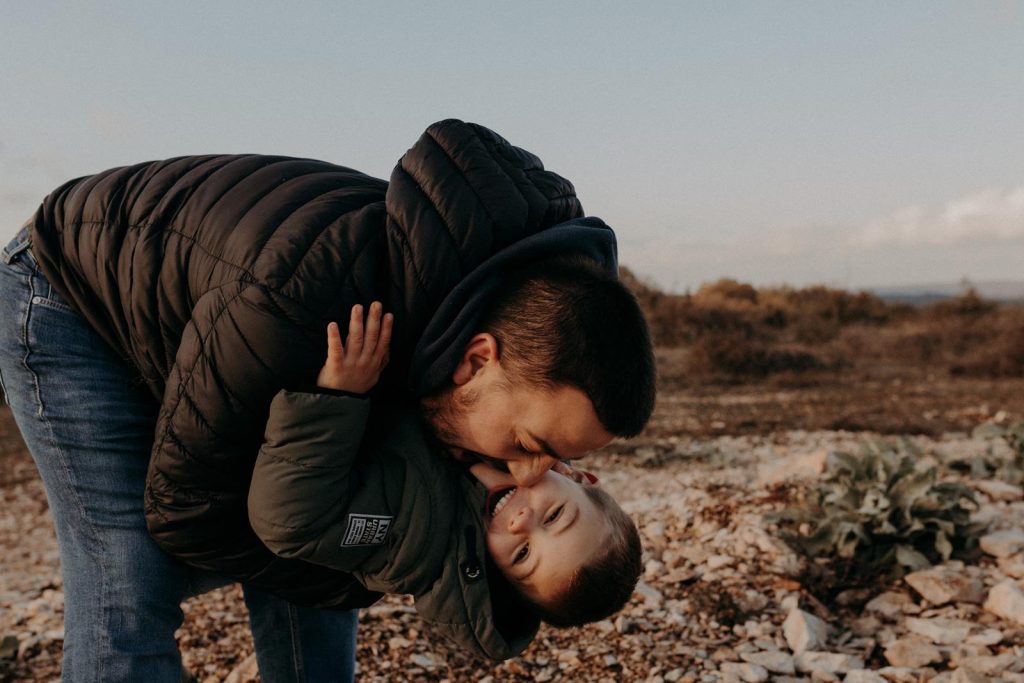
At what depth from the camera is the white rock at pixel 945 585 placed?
12.7ft

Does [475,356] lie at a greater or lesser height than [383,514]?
greater

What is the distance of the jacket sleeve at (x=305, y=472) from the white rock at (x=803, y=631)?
2354mm

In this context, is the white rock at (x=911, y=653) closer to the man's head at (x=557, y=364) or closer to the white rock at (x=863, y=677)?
the white rock at (x=863, y=677)

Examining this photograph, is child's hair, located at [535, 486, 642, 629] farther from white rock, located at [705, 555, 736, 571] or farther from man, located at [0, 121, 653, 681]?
white rock, located at [705, 555, 736, 571]

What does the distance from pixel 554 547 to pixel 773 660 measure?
1483 millimetres

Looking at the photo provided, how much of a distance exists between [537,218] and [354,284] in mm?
446

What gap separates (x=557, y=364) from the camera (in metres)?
1.89

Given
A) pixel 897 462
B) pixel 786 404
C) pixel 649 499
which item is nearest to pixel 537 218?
pixel 897 462

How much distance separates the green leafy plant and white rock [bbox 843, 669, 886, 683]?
89 centimetres

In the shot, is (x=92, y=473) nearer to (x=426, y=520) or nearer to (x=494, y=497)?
(x=426, y=520)

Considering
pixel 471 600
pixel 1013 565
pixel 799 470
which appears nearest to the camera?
pixel 471 600

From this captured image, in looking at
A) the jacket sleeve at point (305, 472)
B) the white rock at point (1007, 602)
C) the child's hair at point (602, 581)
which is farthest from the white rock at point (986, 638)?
the jacket sleeve at point (305, 472)

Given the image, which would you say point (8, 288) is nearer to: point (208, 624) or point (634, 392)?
point (634, 392)

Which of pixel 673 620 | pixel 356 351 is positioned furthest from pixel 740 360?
pixel 356 351
